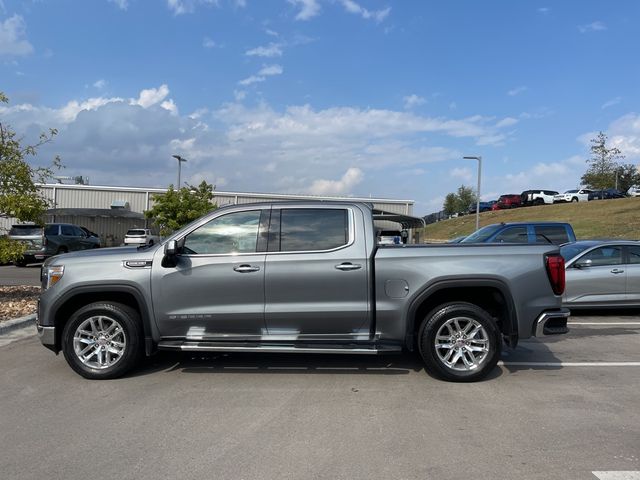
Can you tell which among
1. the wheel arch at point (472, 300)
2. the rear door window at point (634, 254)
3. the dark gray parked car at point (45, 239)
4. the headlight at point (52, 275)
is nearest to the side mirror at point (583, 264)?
the rear door window at point (634, 254)

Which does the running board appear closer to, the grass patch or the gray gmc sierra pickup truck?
the gray gmc sierra pickup truck

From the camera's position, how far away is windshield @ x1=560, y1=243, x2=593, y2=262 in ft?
32.7

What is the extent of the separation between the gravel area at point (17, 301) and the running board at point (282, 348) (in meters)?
4.66

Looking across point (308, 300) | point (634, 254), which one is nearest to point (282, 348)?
point (308, 300)

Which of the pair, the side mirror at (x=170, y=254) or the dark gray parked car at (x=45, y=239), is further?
the dark gray parked car at (x=45, y=239)

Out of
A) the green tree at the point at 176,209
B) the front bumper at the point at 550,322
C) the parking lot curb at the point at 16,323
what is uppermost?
the green tree at the point at 176,209

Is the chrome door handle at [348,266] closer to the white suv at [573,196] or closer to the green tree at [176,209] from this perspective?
the green tree at [176,209]

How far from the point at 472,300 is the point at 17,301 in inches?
342

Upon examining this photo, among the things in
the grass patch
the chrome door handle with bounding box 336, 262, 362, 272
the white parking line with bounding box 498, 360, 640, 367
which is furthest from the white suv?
the chrome door handle with bounding box 336, 262, 362, 272

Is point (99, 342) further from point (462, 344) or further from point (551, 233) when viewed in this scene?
point (551, 233)

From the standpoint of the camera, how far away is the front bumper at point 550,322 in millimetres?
5543

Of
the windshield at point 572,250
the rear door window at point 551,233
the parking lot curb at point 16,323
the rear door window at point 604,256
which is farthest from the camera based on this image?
the rear door window at point 551,233

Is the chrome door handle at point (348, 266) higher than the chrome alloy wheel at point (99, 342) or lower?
higher

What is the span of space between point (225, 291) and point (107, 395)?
5.03 ft
